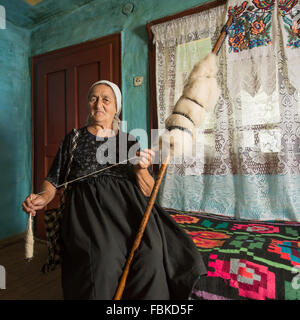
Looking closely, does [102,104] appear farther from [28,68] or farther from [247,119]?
[28,68]

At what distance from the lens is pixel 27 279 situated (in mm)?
1690

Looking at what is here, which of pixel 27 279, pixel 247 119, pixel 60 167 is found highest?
pixel 247 119

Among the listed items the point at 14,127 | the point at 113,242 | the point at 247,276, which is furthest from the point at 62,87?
the point at 247,276

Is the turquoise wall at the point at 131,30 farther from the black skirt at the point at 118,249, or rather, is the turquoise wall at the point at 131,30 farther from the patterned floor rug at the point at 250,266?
the patterned floor rug at the point at 250,266

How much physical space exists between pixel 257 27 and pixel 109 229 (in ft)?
5.53

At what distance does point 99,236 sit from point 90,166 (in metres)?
0.38

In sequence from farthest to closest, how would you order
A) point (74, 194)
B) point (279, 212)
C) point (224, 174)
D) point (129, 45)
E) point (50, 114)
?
point (50, 114), point (129, 45), point (224, 174), point (279, 212), point (74, 194)

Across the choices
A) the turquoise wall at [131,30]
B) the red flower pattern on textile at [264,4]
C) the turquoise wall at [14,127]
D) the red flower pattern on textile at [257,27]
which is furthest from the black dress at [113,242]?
the turquoise wall at [14,127]

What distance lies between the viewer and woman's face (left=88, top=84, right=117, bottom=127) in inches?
45.9

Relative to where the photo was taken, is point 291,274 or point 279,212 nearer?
point 291,274

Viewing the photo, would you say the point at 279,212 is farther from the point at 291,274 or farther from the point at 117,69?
the point at 117,69

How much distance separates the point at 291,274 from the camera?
816mm

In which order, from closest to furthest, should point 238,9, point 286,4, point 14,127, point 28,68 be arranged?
point 286,4
point 238,9
point 14,127
point 28,68

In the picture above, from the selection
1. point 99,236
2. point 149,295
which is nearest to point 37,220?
point 99,236
